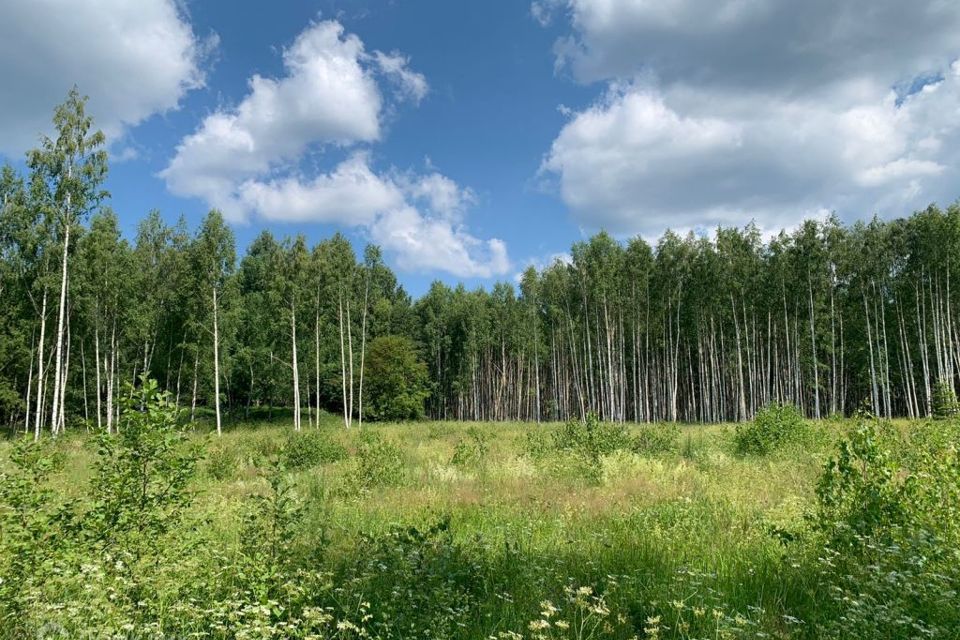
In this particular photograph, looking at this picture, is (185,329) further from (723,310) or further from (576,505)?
(723,310)

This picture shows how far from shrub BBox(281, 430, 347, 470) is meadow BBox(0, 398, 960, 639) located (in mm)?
7990

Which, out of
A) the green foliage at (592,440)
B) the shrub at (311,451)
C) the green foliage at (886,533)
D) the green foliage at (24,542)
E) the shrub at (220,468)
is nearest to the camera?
the green foliage at (24,542)

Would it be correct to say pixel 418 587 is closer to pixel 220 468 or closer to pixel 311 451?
pixel 220 468

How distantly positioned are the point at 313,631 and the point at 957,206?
42184mm

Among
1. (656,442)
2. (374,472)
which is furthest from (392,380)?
(374,472)

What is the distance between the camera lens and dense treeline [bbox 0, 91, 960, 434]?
1124 inches

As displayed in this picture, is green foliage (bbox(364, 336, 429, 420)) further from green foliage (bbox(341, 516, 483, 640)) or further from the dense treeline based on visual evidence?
green foliage (bbox(341, 516, 483, 640))

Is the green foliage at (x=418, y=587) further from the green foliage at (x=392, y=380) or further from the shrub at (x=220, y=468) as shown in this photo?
the green foliage at (x=392, y=380)

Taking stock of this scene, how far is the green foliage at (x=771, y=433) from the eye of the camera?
15.5 meters

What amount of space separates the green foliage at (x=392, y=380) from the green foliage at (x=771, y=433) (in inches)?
1443

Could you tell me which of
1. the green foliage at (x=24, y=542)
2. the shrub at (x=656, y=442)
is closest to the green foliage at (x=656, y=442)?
the shrub at (x=656, y=442)

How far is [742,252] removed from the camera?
39.3 m

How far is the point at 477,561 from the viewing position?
5590 millimetres

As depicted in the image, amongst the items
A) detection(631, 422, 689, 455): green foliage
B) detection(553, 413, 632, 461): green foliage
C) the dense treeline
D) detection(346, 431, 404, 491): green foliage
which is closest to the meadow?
detection(346, 431, 404, 491): green foliage
